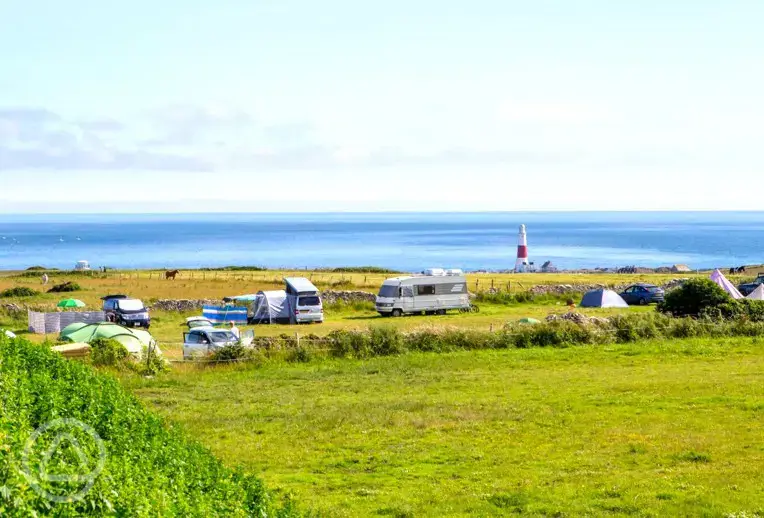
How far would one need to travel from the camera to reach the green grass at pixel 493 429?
12.4 meters

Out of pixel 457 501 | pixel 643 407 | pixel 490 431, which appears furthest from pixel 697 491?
pixel 643 407

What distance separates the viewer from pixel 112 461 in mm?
6438

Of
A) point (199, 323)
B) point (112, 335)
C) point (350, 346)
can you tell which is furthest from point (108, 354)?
point (199, 323)

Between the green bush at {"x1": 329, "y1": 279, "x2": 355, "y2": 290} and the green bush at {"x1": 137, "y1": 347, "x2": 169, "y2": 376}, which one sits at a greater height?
the green bush at {"x1": 329, "y1": 279, "x2": 355, "y2": 290}

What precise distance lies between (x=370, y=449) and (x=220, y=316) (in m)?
25.4

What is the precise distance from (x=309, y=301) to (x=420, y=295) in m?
5.94

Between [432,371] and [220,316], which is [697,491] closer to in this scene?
[432,371]

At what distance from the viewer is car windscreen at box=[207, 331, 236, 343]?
28406mm

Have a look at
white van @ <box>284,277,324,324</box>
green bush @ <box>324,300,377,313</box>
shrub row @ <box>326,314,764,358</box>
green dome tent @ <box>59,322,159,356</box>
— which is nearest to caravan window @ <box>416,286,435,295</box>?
green bush @ <box>324,300,377,313</box>

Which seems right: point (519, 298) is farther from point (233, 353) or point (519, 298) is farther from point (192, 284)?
point (233, 353)

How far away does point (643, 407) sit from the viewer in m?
18.7

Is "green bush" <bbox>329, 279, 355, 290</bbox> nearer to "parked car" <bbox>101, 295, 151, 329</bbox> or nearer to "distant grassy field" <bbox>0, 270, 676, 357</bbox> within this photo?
"distant grassy field" <bbox>0, 270, 676, 357</bbox>

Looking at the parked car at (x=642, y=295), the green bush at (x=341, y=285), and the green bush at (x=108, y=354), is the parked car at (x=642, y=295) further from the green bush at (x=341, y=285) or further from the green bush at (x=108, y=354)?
the green bush at (x=108, y=354)

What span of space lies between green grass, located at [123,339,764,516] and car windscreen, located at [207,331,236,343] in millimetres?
3175
